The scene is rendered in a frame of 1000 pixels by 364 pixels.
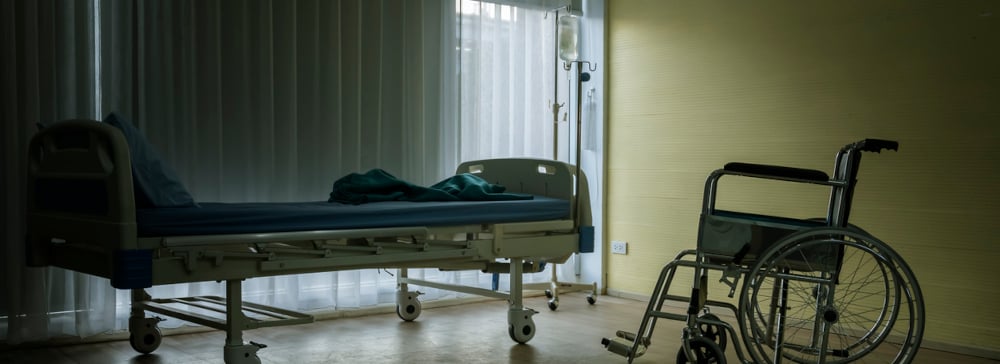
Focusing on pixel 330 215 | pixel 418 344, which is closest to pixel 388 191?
pixel 330 215

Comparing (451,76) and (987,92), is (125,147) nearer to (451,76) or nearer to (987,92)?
(451,76)

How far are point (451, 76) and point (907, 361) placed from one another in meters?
2.74

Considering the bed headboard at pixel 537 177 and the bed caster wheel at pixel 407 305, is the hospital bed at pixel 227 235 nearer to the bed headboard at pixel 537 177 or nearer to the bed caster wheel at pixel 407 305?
the bed headboard at pixel 537 177

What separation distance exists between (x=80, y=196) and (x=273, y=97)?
146 cm

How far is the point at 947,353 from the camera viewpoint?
12.2ft

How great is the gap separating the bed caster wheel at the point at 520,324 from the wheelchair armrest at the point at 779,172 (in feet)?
4.12

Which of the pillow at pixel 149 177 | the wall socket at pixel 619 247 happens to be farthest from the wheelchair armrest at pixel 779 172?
the wall socket at pixel 619 247

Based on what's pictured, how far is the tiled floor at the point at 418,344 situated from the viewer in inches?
136

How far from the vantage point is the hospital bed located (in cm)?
263

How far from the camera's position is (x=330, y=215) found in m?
3.04

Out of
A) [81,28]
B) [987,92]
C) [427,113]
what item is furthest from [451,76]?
[987,92]

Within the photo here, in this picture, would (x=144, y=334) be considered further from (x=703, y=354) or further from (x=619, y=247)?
(x=619, y=247)

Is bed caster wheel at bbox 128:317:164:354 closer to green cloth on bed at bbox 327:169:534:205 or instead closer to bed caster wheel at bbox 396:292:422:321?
green cloth on bed at bbox 327:169:534:205

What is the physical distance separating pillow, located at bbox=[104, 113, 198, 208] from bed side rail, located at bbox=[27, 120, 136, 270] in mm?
90
